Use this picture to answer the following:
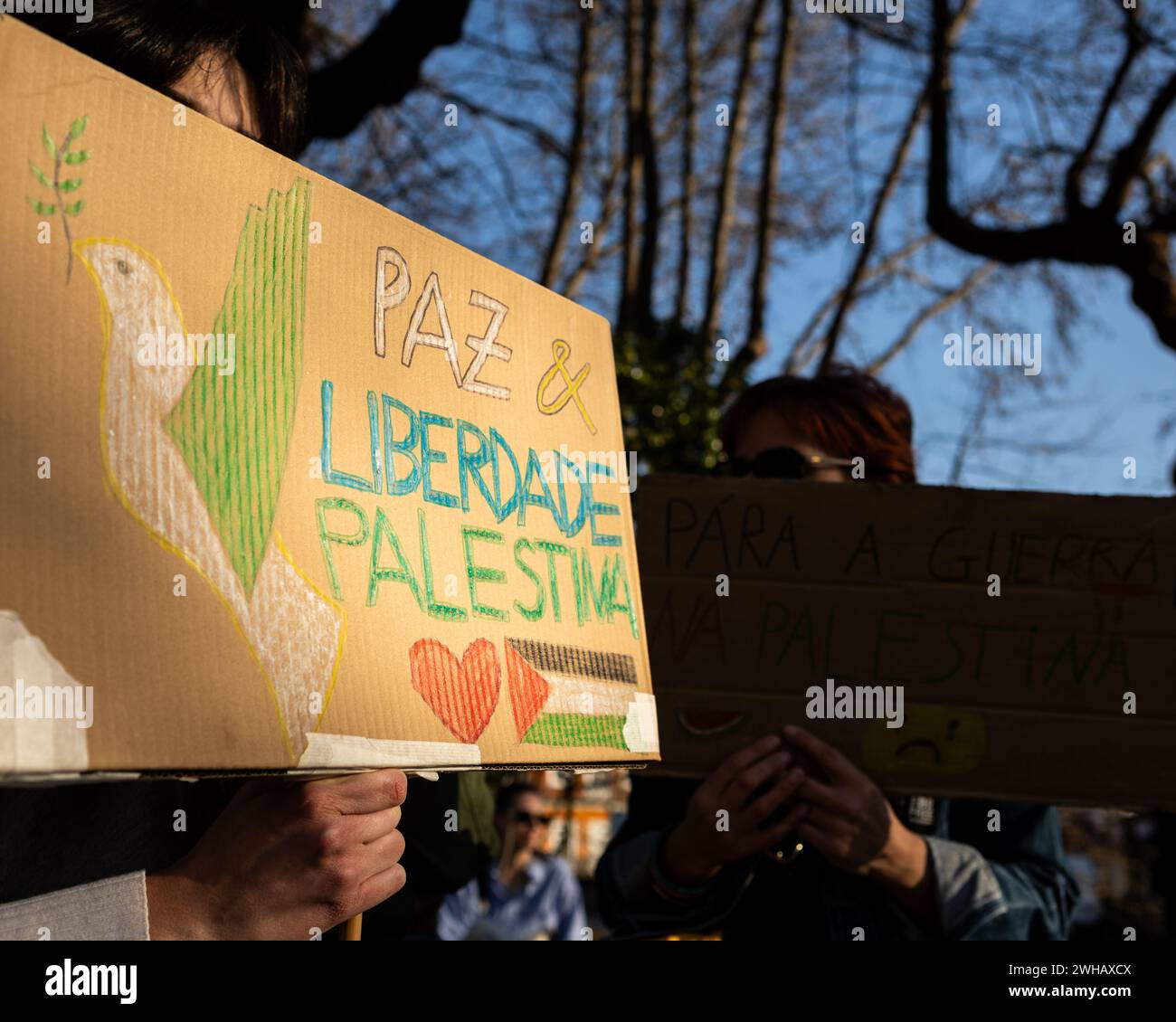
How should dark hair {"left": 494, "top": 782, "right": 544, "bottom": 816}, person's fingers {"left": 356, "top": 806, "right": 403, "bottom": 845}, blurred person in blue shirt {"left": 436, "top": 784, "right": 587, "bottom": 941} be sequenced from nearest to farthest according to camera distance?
person's fingers {"left": 356, "top": 806, "right": 403, "bottom": 845}, blurred person in blue shirt {"left": 436, "top": 784, "right": 587, "bottom": 941}, dark hair {"left": 494, "top": 782, "right": 544, "bottom": 816}

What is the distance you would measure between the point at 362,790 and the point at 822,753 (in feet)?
Answer: 3.54

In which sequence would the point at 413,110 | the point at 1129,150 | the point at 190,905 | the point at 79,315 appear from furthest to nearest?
the point at 413,110
the point at 1129,150
the point at 190,905
the point at 79,315

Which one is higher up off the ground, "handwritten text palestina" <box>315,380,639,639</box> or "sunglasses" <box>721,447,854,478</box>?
"sunglasses" <box>721,447,854,478</box>

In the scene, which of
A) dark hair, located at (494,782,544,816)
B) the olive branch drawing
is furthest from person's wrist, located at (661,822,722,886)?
dark hair, located at (494,782,544,816)

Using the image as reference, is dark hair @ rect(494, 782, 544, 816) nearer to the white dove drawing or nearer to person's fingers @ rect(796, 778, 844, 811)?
person's fingers @ rect(796, 778, 844, 811)

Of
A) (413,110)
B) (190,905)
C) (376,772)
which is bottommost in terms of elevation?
(190,905)

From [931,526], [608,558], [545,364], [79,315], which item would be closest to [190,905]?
[79,315]

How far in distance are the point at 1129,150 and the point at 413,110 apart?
4245 millimetres

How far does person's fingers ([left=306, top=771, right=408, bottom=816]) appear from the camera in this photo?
1166 mm

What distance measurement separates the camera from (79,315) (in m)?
1.00

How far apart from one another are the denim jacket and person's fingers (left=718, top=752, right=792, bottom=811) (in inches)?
8.7

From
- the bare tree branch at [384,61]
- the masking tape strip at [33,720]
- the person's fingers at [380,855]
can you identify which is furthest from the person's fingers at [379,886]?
the bare tree branch at [384,61]

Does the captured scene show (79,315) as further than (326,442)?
No
